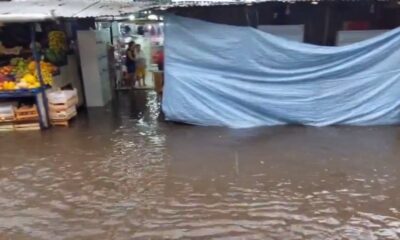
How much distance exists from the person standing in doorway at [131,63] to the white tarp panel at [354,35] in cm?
719

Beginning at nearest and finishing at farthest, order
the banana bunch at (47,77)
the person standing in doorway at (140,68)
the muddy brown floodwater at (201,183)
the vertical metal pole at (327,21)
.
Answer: the muddy brown floodwater at (201,183) < the vertical metal pole at (327,21) < the banana bunch at (47,77) < the person standing in doorway at (140,68)

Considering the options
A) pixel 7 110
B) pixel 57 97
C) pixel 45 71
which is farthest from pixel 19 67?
pixel 57 97

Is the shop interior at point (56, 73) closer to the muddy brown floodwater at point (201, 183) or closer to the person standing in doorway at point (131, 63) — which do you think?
the person standing in doorway at point (131, 63)

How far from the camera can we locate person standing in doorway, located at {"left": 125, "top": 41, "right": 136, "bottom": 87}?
13.5 meters

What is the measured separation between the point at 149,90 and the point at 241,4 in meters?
6.43

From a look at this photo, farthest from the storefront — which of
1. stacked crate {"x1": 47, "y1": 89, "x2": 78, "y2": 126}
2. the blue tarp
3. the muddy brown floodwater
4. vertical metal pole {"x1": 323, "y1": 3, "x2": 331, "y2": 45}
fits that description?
vertical metal pole {"x1": 323, "y1": 3, "x2": 331, "y2": 45}

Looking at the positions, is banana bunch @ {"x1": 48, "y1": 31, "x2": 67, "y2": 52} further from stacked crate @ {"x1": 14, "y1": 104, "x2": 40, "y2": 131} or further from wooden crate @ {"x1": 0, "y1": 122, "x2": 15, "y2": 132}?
wooden crate @ {"x1": 0, "y1": 122, "x2": 15, "y2": 132}

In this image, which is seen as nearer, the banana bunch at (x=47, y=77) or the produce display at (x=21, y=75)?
the produce display at (x=21, y=75)

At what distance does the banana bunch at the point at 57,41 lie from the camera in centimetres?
1004

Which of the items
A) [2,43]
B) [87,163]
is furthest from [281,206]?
[2,43]

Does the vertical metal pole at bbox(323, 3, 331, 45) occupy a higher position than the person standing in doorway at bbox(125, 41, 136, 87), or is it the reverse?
the vertical metal pole at bbox(323, 3, 331, 45)

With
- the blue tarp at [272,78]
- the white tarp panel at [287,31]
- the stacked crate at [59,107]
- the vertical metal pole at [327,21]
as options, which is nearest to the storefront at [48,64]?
the stacked crate at [59,107]

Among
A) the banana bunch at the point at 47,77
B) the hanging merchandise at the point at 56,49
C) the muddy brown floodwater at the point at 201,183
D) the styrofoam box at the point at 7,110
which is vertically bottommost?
the muddy brown floodwater at the point at 201,183

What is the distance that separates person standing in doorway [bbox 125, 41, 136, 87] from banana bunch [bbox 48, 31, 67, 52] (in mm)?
3127
